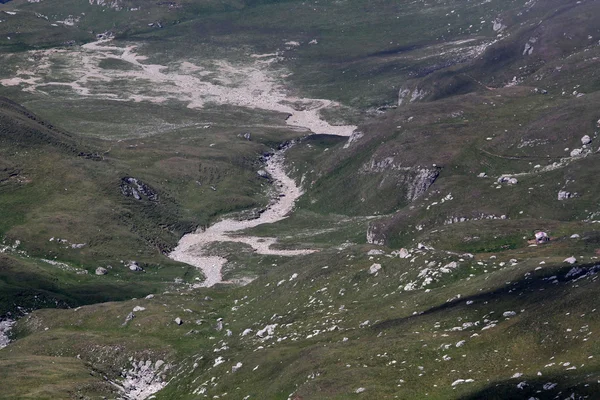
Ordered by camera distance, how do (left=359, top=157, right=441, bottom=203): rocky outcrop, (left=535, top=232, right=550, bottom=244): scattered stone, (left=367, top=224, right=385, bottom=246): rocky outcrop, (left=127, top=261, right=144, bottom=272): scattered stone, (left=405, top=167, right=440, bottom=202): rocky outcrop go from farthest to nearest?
(left=359, top=157, right=441, bottom=203): rocky outcrop
(left=405, top=167, right=440, bottom=202): rocky outcrop
(left=127, top=261, right=144, bottom=272): scattered stone
(left=367, top=224, right=385, bottom=246): rocky outcrop
(left=535, top=232, right=550, bottom=244): scattered stone

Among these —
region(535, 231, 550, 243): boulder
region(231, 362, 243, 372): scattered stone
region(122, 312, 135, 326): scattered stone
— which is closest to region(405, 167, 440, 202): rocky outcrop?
region(535, 231, 550, 243): boulder

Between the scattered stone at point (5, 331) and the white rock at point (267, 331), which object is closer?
the white rock at point (267, 331)

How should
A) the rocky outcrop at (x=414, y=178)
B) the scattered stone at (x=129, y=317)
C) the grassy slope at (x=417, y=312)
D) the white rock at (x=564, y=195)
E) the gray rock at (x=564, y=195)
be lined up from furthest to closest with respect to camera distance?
1. the rocky outcrop at (x=414, y=178)
2. the white rock at (x=564, y=195)
3. the gray rock at (x=564, y=195)
4. the scattered stone at (x=129, y=317)
5. the grassy slope at (x=417, y=312)

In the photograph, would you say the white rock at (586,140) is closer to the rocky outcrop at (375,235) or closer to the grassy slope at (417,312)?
the grassy slope at (417,312)

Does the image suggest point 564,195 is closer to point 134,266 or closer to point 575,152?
point 575,152

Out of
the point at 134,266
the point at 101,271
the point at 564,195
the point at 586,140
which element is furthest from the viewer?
the point at 134,266

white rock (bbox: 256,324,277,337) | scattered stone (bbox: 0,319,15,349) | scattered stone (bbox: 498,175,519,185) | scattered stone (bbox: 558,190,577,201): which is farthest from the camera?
scattered stone (bbox: 498,175,519,185)

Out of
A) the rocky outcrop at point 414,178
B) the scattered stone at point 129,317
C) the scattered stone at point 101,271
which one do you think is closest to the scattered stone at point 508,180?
the rocky outcrop at point 414,178

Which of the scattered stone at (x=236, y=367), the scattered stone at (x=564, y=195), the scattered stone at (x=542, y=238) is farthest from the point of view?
the scattered stone at (x=564, y=195)

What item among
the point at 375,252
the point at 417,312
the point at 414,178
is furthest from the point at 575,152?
the point at 417,312

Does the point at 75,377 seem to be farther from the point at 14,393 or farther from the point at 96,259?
the point at 96,259

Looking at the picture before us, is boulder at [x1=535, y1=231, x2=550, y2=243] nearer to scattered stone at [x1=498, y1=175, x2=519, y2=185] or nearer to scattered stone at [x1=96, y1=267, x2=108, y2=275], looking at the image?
scattered stone at [x1=498, y1=175, x2=519, y2=185]
